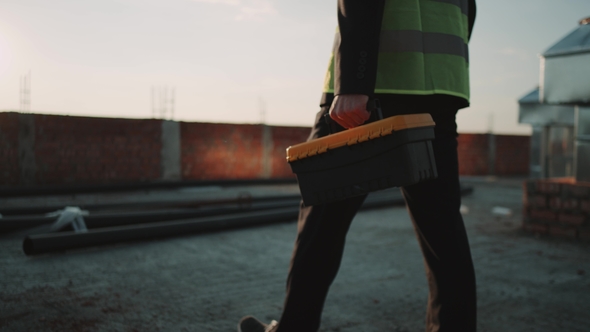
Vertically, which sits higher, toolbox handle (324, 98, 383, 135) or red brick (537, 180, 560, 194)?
toolbox handle (324, 98, 383, 135)

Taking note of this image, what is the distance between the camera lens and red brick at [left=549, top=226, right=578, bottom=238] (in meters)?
3.34

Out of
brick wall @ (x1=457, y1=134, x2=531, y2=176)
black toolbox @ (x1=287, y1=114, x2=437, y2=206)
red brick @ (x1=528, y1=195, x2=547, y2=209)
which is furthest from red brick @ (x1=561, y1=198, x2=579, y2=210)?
brick wall @ (x1=457, y1=134, x2=531, y2=176)

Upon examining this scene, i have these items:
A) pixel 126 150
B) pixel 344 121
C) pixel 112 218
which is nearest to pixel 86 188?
pixel 126 150

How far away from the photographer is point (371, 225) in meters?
3.92

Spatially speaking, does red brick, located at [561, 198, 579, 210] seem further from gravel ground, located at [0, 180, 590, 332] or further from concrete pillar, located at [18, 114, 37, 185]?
concrete pillar, located at [18, 114, 37, 185]

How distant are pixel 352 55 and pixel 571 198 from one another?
10.1 feet

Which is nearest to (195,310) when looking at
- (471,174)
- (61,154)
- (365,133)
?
(365,133)

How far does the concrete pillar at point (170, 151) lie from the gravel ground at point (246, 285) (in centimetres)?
610

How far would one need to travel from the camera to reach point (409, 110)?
109cm

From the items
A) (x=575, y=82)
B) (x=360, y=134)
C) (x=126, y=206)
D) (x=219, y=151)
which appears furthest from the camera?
(x=219, y=151)

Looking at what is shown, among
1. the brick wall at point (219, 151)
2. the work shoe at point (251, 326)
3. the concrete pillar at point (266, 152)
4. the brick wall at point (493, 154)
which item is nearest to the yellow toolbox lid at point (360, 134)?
the work shoe at point (251, 326)

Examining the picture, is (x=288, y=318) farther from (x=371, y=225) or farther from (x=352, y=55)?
(x=371, y=225)

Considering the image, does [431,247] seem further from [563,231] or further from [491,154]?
[491,154]

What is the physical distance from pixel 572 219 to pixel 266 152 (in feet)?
25.4
